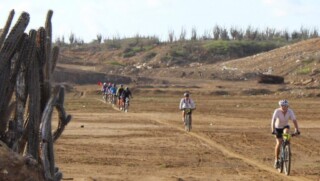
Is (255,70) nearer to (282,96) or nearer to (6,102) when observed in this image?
(282,96)

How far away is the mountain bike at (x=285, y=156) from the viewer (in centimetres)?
1892

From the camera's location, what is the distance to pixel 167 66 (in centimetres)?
11606

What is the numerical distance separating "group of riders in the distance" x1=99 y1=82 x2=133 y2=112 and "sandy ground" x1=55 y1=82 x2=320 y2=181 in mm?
3151

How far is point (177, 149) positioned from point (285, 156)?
5.66m

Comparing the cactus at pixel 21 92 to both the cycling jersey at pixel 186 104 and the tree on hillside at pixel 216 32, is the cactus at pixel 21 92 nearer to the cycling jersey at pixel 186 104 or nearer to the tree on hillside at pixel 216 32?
the cycling jersey at pixel 186 104

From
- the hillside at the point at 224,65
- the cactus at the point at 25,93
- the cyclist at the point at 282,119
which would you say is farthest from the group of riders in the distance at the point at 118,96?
the cactus at the point at 25,93

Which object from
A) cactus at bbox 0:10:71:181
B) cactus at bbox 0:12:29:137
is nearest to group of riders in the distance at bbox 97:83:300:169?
cactus at bbox 0:10:71:181

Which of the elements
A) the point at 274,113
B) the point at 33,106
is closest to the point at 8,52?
the point at 33,106

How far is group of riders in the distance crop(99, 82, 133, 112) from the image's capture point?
47069 mm

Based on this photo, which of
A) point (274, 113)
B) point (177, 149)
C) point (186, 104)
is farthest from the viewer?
point (186, 104)

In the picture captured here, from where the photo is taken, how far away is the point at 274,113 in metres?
19.8

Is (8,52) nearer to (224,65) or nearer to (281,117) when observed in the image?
(281,117)

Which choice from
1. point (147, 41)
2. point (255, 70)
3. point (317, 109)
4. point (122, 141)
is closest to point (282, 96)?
point (317, 109)

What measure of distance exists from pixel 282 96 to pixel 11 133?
191 ft
